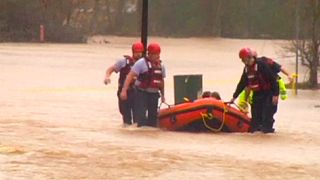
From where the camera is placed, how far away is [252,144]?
15.6m

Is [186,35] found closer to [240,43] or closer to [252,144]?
[240,43]

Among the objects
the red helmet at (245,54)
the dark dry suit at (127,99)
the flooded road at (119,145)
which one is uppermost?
the red helmet at (245,54)

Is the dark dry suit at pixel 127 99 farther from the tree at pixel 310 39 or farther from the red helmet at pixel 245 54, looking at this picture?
the tree at pixel 310 39

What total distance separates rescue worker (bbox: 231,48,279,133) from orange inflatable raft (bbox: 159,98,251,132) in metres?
0.30

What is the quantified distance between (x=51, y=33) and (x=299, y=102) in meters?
43.1

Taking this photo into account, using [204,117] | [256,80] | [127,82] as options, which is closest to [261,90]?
[256,80]

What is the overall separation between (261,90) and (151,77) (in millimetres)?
2020

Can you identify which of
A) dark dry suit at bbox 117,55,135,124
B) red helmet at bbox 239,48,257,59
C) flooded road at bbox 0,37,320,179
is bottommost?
flooded road at bbox 0,37,320,179

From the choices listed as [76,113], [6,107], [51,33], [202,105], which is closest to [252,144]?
[202,105]

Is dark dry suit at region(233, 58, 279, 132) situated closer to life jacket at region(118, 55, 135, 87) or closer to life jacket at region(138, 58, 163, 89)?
life jacket at region(138, 58, 163, 89)

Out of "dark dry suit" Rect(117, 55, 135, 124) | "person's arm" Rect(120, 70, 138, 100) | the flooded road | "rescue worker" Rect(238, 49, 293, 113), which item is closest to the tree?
the flooded road

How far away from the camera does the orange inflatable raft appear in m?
16.9

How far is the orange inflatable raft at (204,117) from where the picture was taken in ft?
55.4

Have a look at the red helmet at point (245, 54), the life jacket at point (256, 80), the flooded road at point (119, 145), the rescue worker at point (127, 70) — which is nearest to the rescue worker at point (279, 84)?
the red helmet at point (245, 54)
